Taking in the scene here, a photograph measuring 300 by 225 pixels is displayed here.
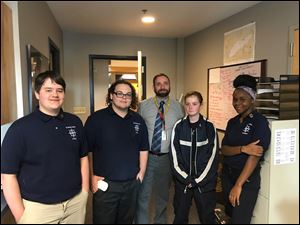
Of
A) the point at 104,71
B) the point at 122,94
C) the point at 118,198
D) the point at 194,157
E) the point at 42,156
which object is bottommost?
the point at 118,198

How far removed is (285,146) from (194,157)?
0.53 metres

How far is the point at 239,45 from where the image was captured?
146cm

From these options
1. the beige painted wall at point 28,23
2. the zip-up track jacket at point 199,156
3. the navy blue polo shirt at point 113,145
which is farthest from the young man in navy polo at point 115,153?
the beige painted wall at point 28,23

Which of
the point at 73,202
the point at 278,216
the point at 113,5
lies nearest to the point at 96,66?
the point at 113,5

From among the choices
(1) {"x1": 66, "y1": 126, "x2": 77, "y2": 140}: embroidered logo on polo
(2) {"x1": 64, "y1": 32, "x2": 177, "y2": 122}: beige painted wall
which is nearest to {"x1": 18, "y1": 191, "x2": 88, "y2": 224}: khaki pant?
(1) {"x1": 66, "y1": 126, "x2": 77, "y2": 140}: embroidered logo on polo

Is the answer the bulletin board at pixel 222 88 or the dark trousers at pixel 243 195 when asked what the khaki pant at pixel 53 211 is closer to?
A: the dark trousers at pixel 243 195

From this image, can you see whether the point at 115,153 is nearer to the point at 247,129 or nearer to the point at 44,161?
the point at 44,161

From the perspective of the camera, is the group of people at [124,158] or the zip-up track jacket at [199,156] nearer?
the group of people at [124,158]

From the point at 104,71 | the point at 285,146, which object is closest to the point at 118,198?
the point at 285,146

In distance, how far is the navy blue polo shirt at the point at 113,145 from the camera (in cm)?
94

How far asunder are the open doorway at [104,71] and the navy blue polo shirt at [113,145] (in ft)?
4.43

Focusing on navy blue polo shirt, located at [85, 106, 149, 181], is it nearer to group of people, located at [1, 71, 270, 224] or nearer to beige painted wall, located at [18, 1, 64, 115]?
group of people, located at [1, 71, 270, 224]

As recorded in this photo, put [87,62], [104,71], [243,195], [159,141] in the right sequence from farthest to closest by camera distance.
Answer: [104,71] < [87,62] < [159,141] < [243,195]

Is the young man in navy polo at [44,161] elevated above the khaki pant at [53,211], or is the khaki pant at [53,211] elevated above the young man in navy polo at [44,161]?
the young man in navy polo at [44,161]
